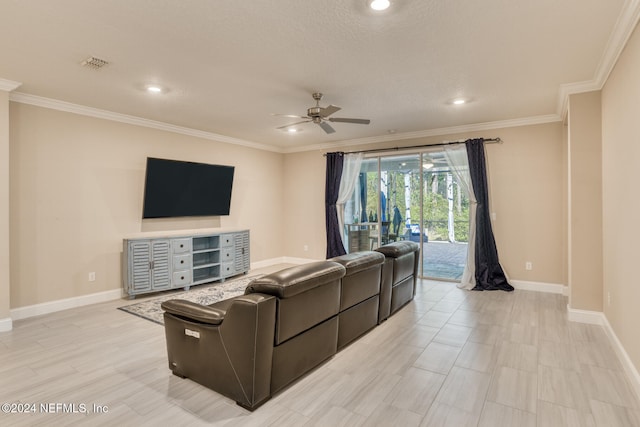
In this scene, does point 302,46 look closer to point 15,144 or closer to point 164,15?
point 164,15

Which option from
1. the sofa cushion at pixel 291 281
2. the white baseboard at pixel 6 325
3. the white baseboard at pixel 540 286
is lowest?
the white baseboard at pixel 6 325

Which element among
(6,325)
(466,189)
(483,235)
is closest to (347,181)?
(466,189)

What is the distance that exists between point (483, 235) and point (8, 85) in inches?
264

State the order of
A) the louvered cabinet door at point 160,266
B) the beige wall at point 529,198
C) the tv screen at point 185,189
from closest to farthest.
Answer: the louvered cabinet door at point 160,266
the beige wall at point 529,198
the tv screen at point 185,189

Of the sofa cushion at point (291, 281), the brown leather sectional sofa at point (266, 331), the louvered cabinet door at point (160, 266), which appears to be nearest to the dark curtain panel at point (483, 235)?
the brown leather sectional sofa at point (266, 331)

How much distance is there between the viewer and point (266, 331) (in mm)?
2189

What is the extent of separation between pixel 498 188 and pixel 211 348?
5.16m

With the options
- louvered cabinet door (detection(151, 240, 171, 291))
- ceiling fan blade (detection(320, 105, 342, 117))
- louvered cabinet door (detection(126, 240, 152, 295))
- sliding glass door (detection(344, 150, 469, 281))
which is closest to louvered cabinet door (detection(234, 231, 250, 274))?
louvered cabinet door (detection(151, 240, 171, 291))

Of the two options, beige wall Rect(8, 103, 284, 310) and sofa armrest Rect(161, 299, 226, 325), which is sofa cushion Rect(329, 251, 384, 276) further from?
beige wall Rect(8, 103, 284, 310)

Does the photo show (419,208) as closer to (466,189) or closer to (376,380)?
(466,189)

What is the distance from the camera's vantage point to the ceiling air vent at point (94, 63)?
10.3 ft

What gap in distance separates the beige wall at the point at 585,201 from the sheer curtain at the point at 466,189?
5.69 ft

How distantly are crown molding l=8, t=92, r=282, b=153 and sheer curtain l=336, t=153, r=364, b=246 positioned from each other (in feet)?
7.32

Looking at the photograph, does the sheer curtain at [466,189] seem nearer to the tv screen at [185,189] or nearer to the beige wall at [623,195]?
the beige wall at [623,195]
